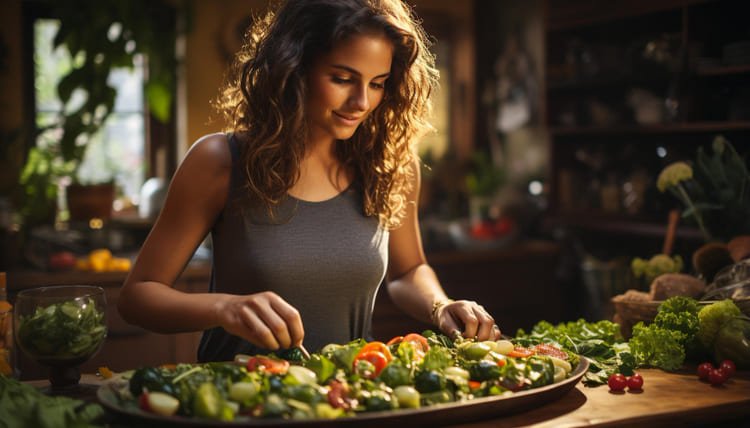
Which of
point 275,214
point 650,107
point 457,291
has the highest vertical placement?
point 650,107

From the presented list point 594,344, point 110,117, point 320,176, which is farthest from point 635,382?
point 110,117

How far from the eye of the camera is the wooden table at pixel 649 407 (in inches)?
60.1

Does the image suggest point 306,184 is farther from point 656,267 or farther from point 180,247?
point 656,267

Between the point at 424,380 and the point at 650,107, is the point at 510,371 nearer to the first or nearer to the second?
the point at 424,380

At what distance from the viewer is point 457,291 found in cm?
429

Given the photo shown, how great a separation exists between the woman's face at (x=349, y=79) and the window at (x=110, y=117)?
2884mm

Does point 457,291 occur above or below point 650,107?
below

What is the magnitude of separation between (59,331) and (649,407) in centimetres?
114

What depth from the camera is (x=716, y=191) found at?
2.55m

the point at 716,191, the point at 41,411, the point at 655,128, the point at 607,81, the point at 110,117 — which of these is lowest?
the point at 41,411

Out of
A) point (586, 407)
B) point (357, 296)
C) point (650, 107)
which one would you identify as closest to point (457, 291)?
point (650, 107)

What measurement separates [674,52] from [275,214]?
7.44 ft

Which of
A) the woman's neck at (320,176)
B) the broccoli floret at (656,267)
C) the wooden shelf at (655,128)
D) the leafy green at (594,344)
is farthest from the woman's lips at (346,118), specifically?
the wooden shelf at (655,128)

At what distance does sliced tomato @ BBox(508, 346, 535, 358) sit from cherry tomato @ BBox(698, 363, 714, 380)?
1.22 ft
